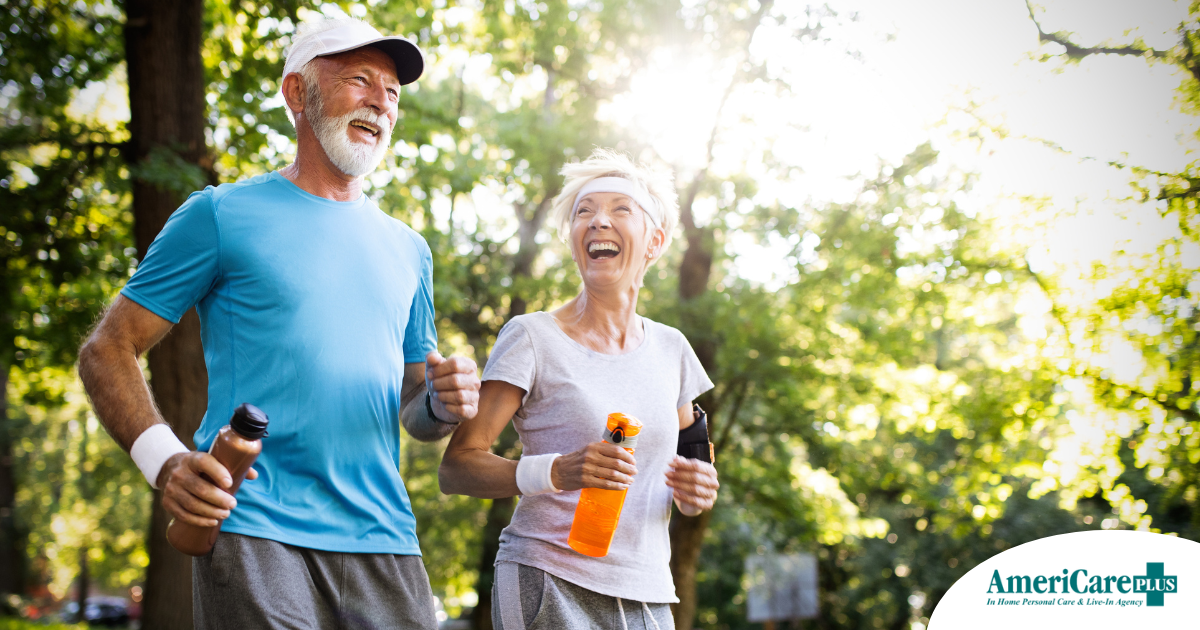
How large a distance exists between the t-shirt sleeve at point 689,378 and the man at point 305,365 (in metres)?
1.00

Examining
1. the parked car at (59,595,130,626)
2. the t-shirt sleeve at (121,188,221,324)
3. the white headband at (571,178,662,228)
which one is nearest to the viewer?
the t-shirt sleeve at (121,188,221,324)

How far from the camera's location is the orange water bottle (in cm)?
240

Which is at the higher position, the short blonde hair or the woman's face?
the short blonde hair

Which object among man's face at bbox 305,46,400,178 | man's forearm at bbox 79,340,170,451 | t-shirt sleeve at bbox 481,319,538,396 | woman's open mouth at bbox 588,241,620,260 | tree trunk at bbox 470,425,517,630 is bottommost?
tree trunk at bbox 470,425,517,630

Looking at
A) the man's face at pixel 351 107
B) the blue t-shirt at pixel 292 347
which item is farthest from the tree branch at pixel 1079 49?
the blue t-shirt at pixel 292 347

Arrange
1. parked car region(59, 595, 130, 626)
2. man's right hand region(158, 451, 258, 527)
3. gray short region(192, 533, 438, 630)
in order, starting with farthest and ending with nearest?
parked car region(59, 595, 130, 626) < gray short region(192, 533, 438, 630) < man's right hand region(158, 451, 258, 527)

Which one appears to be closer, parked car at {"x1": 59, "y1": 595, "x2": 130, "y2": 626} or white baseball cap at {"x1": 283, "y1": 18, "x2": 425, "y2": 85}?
white baseball cap at {"x1": 283, "y1": 18, "x2": 425, "y2": 85}

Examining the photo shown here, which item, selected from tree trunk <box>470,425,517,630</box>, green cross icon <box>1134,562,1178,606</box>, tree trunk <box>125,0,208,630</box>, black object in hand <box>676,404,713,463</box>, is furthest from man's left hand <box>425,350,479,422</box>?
tree trunk <box>470,425,517,630</box>

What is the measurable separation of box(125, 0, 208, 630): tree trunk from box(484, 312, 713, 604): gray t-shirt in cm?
510

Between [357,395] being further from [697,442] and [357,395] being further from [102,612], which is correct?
[102,612]

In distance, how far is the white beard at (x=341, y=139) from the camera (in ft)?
7.31

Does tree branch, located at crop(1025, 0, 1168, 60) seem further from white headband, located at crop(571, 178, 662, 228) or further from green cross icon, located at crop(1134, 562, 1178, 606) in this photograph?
white headband, located at crop(571, 178, 662, 228)

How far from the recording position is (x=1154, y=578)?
3.13m

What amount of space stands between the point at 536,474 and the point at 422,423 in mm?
366
